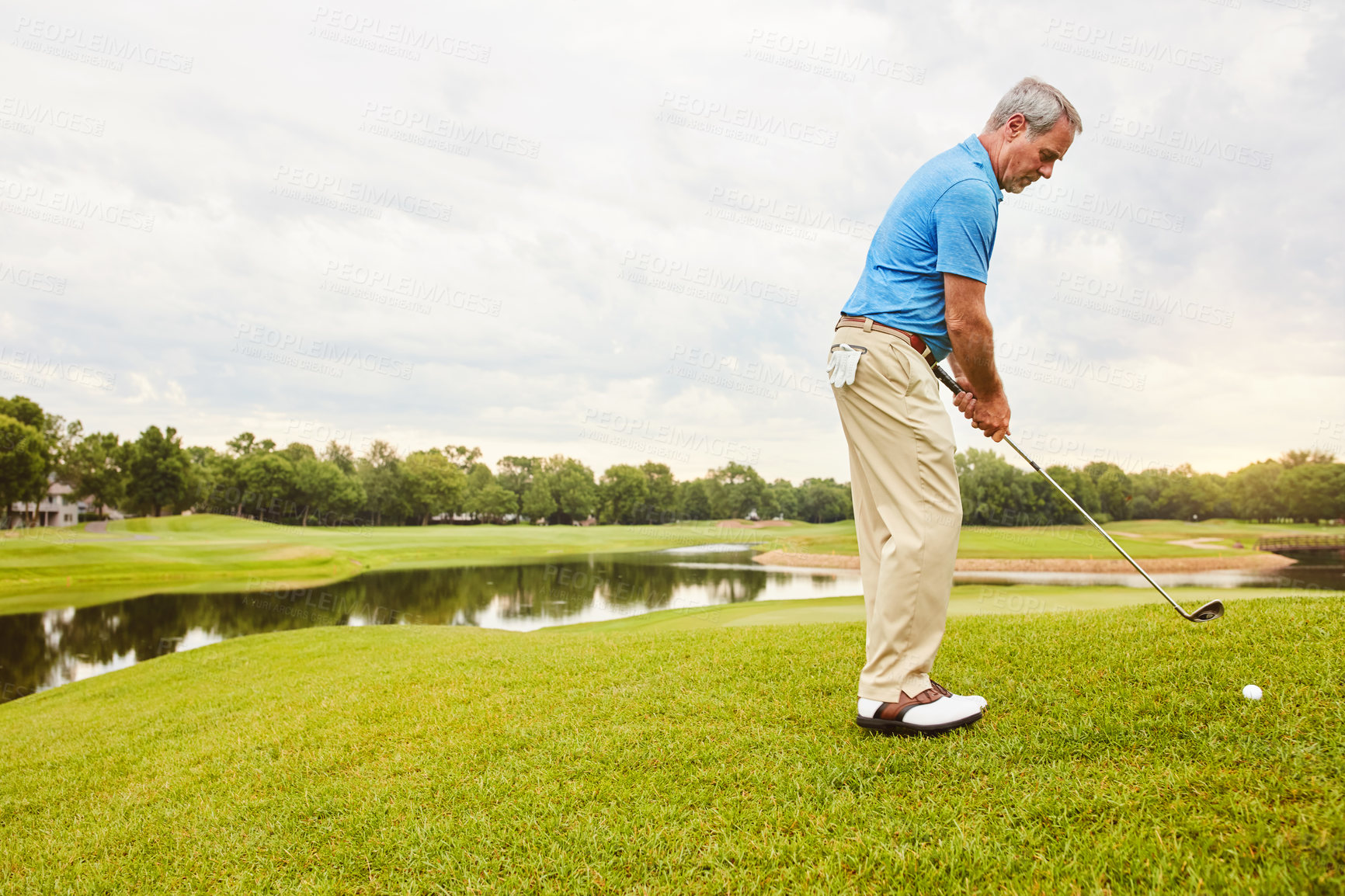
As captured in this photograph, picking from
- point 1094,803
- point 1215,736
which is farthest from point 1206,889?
point 1215,736

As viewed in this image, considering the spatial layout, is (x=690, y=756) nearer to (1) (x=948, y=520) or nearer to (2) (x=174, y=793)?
(1) (x=948, y=520)

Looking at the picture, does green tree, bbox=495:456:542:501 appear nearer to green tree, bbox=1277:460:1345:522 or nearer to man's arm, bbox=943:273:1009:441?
green tree, bbox=1277:460:1345:522

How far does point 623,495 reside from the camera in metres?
79.1

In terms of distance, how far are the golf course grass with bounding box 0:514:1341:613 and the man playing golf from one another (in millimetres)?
27848

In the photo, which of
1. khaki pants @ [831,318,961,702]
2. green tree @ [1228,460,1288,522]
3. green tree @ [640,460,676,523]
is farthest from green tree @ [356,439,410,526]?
green tree @ [1228,460,1288,522]

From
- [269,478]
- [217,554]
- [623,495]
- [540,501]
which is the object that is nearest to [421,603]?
[217,554]

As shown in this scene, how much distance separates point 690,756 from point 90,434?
62574 millimetres

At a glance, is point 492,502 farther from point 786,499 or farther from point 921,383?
point 921,383

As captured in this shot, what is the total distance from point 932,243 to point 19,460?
50.5 m

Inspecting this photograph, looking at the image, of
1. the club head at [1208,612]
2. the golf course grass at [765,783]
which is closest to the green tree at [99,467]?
the golf course grass at [765,783]

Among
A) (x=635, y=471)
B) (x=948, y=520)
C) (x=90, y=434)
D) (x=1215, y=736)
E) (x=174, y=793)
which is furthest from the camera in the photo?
(x=635, y=471)

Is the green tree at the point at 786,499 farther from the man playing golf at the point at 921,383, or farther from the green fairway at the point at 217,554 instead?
the man playing golf at the point at 921,383

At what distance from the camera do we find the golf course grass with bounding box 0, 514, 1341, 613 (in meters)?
26.5

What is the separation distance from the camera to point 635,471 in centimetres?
8000
